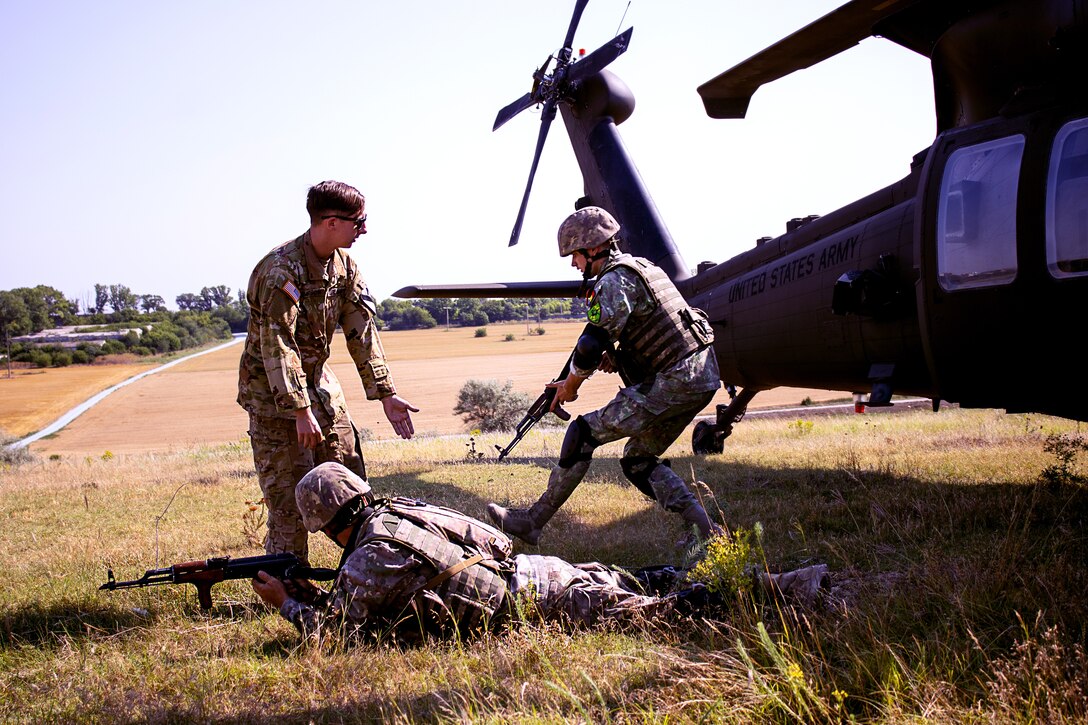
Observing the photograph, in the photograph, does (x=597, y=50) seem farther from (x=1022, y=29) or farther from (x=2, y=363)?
(x=2, y=363)

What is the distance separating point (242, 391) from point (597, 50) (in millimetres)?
7902

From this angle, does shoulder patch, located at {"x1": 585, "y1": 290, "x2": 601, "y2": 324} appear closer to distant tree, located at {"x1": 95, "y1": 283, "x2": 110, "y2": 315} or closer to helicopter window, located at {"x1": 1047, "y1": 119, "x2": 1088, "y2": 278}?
helicopter window, located at {"x1": 1047, "y1": 119, "x2": 1088, "y2": 278}

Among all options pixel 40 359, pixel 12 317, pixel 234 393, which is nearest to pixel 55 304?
pixel 12 317

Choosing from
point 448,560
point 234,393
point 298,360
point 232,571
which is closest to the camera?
point 448,560

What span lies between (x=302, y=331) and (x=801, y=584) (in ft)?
10.2

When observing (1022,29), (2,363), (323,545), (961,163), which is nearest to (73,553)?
(323,545)

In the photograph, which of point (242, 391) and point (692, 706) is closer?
point (692, 706)

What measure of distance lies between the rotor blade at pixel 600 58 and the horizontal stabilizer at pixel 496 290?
9.55 ft

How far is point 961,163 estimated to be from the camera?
4.89 metres

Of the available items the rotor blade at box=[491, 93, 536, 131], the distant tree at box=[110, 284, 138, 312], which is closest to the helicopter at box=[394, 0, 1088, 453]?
the rotor blade at box=[491, 93, 536, 131]

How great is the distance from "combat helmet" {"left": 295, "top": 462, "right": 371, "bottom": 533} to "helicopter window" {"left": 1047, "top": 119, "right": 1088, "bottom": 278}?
3.85 m

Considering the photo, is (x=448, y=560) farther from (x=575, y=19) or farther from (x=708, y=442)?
(x=575, y=19)

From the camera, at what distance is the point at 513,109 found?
40.3 feet

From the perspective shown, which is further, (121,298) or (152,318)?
(121,298)
